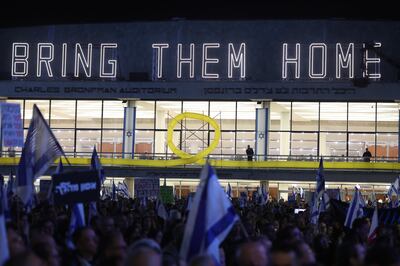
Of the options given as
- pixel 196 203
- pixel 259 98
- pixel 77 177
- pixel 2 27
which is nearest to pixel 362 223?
pixel 77 177

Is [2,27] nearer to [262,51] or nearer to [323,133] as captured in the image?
[262,51]

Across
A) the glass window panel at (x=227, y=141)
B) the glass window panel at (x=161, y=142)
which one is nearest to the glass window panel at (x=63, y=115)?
the glass window panel at (x=161, y=142)

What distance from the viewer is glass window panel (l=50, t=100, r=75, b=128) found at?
212 ft

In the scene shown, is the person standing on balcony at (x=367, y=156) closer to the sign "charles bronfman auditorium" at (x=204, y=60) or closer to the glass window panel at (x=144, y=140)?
the sign "charles bronfman auditorium" at (x=204, y=60)

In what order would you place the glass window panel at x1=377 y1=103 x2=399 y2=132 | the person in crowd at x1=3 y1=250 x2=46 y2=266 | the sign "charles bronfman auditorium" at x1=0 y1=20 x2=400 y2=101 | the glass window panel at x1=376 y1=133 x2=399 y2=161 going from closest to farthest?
the person in crowd at x1=3 y1=250 x2=46 y2=266 → the sign "charles bronfman auditorium" at x1=0 y1=20 x2=400 y2=101 → the glass window panel at x1=377 y1=103 x2=399 y2=132 → the glass window panel at x1=376 y1=133 x2=399 y2=161

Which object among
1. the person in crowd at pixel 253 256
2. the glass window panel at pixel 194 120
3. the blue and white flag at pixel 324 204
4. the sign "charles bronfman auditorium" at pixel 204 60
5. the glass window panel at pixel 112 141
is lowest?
the blue and white flag at pixel 324 204

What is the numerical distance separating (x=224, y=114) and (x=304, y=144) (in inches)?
218

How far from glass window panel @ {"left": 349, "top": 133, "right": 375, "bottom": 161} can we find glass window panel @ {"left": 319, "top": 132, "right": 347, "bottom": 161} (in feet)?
1.56

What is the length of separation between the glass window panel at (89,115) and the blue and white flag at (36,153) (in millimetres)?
48251

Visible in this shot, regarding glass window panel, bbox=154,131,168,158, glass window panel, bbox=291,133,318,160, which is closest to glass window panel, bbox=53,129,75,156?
glass window panel, bbox=154,131,168,158

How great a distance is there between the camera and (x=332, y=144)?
63281 millimetres

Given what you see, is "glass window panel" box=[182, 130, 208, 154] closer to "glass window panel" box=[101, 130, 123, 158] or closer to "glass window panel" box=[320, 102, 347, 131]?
"glass window panel" box=[101, 130, 123, 158]

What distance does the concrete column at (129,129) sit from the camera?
6119 cm

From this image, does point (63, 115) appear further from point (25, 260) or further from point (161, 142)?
point (25, 260)
